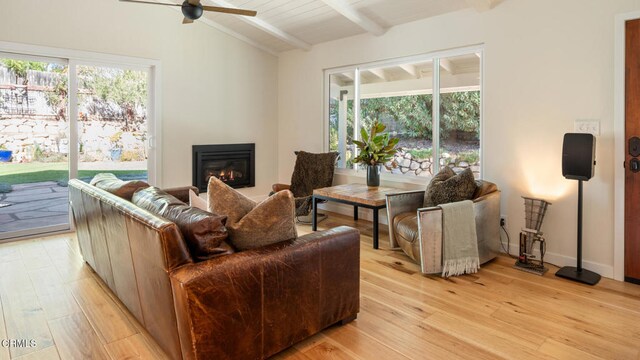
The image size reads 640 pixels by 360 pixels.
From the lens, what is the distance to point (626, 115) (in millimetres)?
3100

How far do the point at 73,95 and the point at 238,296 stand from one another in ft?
13.3

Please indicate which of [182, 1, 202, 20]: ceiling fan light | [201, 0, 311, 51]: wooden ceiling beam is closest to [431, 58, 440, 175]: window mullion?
[201, 0, 311, 51]: wooden ceiling beam

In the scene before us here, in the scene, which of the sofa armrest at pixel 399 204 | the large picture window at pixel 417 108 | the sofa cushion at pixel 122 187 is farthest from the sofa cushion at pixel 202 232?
the large picture window at pixel 417 108

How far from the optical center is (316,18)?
4.96 meters

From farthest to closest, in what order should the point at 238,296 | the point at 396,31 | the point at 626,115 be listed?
the point at 396,31, the point at 626,115, the point at 238,296

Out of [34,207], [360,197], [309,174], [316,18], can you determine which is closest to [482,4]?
[316,18]

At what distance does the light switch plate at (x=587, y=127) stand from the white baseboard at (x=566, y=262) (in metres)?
1.10

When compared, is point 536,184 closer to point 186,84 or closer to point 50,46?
point 186,84

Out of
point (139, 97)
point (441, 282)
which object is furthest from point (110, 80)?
point (441, 282)

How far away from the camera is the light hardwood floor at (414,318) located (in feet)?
7.14

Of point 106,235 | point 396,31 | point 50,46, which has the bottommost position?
point 106,235

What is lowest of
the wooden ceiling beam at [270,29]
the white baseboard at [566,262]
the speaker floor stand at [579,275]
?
the speaker floor stand at [579,275]

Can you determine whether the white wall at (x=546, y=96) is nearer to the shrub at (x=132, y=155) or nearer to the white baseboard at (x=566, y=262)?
the white baseboard at (x=566, y=262)

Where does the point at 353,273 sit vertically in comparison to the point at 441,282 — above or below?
above
